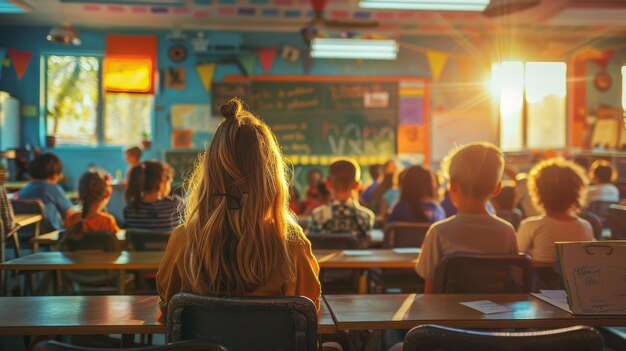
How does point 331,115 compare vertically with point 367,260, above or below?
above

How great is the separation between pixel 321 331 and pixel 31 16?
A: 700cm

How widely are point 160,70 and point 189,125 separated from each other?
30.7 inches

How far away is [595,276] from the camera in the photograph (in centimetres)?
183

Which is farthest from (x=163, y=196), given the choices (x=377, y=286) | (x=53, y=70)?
(x=53, y=70)

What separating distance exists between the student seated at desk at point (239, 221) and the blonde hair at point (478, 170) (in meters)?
1.04

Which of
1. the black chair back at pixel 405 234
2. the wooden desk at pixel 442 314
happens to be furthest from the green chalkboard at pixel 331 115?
the wooden desk at pixel 442 314

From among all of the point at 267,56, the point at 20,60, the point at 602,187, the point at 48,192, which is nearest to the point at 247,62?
the point at 267,56

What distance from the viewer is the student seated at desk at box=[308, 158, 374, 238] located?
3467 mm

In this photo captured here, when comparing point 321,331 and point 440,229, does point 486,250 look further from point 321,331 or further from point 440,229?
point 321,331

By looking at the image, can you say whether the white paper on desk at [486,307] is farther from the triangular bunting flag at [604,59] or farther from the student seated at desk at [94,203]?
the triangular bunting flag at [604,59]

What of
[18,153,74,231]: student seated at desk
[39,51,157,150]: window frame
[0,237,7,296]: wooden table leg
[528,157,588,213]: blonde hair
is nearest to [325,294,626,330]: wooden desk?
[528,157,588,213]: blonde hair

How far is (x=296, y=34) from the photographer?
26.3 feet

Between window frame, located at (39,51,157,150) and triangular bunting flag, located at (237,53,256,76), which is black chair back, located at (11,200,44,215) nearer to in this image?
window frame, located at (39,51,157,150)

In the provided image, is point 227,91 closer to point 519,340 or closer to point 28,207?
point 28,207
